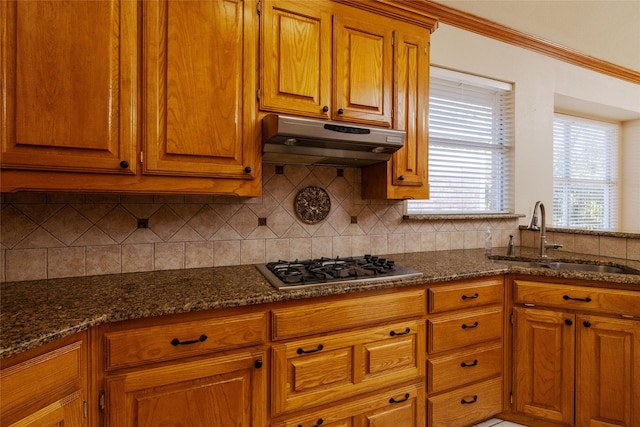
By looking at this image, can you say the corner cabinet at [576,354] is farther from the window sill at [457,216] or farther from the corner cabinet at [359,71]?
the corner cabinet at [359,71]

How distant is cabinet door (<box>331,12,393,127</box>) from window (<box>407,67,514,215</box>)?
772 mm

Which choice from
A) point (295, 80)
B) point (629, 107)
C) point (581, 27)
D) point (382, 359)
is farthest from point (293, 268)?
point (629, 107)

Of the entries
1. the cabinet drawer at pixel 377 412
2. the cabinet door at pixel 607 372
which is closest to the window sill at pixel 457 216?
the cabinet door at pixel 607 372

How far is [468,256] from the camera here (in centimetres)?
235

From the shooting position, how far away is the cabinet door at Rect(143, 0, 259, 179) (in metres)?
1.50

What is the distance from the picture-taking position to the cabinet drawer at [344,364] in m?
1.46

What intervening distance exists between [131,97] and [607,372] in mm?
2687

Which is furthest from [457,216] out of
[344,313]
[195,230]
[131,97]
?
[131,97]

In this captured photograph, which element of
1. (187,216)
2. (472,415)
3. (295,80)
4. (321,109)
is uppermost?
(295,80)

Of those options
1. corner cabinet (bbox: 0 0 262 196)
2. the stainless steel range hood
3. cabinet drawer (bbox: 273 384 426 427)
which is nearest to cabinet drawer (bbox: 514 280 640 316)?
cabinet drawer (bbox: 273 384 426 427)

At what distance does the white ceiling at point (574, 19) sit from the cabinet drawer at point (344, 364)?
2.39 meters

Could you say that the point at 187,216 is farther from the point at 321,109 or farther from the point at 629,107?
the point at 629,107

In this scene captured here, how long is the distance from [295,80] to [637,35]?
10.6 feet

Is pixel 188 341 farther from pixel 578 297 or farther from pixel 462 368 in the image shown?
pixel 578 297
